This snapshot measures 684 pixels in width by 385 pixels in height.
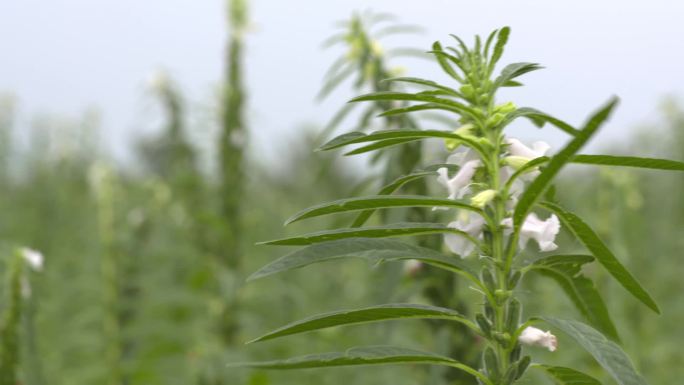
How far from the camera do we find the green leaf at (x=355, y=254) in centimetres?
77

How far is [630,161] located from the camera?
30.6 inches

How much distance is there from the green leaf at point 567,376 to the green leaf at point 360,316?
107 mm

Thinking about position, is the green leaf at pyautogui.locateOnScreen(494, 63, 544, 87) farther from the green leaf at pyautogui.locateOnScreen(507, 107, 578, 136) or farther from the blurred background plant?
the blurred background plant

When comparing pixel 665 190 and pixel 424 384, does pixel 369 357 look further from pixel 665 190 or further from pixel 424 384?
pixel 665 190

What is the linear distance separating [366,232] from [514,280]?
0.68 feet

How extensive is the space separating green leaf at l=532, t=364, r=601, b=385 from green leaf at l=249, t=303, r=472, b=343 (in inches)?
4.2

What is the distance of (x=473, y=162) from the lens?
96 cm

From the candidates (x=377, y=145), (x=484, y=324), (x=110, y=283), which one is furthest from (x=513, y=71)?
(x=110, y=283)

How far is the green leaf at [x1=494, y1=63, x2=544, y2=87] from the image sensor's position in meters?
0.89

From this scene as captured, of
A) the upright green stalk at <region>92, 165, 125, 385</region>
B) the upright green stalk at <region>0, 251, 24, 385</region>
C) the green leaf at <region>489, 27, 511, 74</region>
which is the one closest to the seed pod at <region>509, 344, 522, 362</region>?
the green leaf at <region>489, 27, 511, 74</region>

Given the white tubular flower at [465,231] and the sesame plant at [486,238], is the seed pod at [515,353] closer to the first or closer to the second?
the sesame plant at [486,238]

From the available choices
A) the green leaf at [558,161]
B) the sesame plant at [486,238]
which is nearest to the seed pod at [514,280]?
the sesame plant at [486,238]

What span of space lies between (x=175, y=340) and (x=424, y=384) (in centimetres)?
215

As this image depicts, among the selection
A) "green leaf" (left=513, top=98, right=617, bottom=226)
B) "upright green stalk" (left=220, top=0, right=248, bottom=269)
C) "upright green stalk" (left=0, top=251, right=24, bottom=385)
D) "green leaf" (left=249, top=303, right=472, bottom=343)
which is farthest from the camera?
"upright green stalk" (left=220, top=0, right=248, bottom=269)
